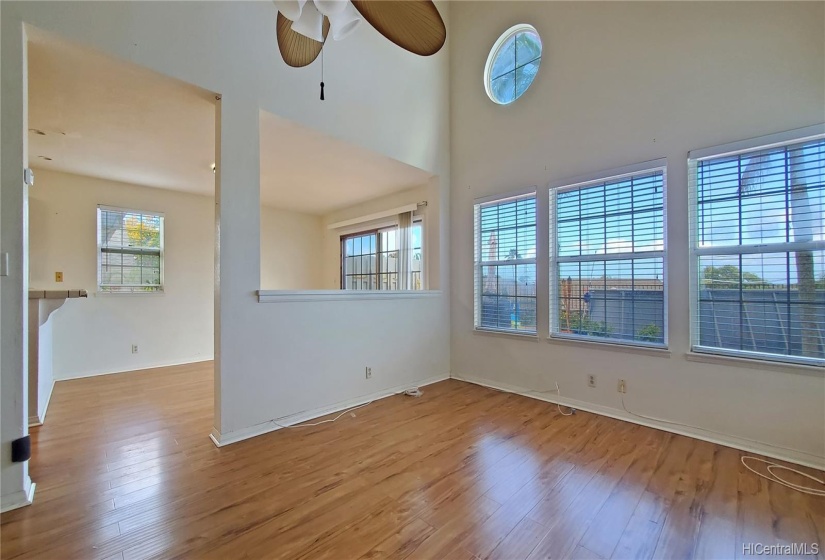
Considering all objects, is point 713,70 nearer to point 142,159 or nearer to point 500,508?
point 500,508

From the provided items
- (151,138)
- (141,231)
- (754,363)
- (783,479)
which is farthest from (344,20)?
(141,231)

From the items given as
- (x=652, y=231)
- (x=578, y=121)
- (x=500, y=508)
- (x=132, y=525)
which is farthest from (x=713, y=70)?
(x=132, y=525)

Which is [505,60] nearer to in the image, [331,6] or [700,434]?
[331,6]

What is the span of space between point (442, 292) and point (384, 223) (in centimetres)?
175

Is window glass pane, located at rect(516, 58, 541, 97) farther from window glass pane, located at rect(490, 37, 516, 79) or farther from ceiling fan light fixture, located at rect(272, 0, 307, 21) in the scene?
ceiling fan light fixture, located at rect(272, 0, 307, 21)

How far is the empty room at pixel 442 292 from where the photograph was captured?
5.70ft

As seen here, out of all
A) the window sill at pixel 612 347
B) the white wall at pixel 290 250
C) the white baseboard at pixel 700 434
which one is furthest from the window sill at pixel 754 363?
the white wall at pixel 290 250

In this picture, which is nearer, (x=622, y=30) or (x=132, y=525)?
(x=132, y=525)

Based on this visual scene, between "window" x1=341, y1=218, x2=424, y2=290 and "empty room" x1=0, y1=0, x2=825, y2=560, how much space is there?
0.51 metres

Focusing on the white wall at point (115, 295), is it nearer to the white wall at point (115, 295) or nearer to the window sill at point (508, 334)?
the white wall at point (115, 295)

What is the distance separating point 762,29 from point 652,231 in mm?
1505

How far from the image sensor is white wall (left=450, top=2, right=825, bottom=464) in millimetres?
A: 2305

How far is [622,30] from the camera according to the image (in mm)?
3002

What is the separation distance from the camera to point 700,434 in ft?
8.52
